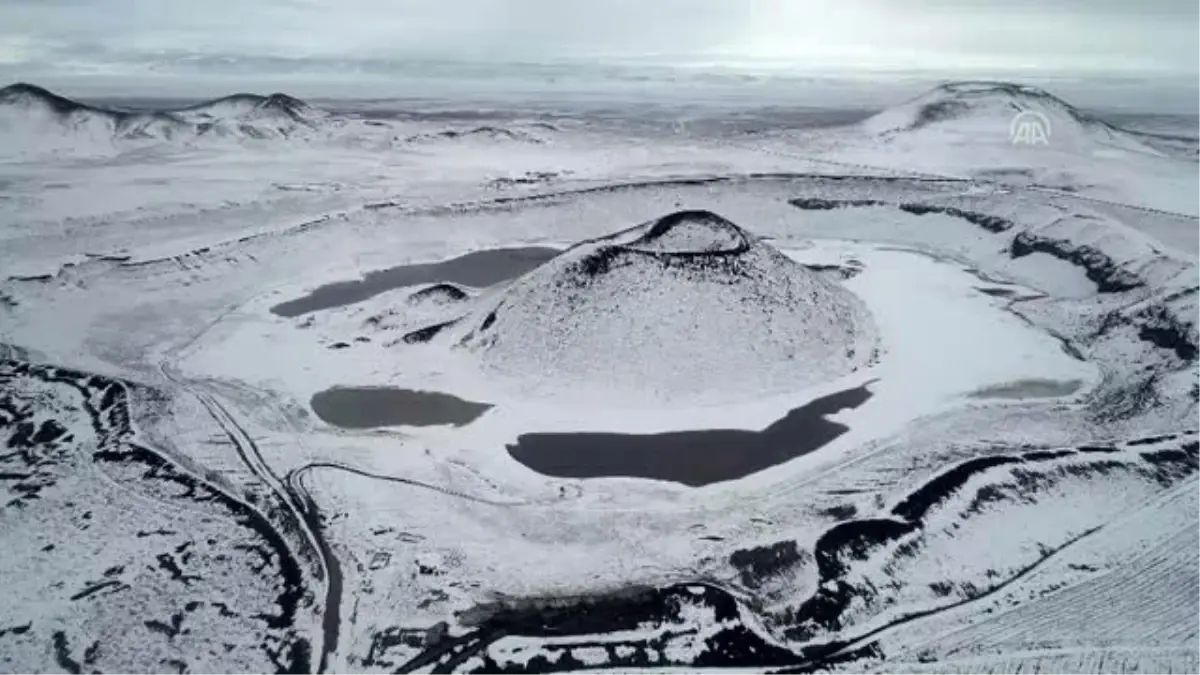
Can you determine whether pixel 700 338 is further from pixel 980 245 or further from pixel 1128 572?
pixel 980 245

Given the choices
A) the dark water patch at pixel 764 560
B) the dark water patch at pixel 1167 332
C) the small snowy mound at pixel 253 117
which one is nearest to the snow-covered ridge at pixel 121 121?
the small snowy mound at pixel 253 117

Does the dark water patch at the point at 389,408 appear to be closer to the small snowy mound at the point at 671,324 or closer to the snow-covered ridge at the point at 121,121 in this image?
the small snowy mound at the point at 671,324

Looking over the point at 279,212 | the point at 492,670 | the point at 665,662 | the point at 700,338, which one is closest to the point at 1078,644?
the point at 665,662

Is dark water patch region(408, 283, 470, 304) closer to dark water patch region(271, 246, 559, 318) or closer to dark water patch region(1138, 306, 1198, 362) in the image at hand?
dark water patch region(271, 246, 559, 318)

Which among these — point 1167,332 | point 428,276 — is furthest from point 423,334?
point 1167,332

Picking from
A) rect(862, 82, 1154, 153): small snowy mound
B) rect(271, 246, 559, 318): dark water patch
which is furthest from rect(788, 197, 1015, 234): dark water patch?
rect(862, 82, 1154, 153): small snowy mound

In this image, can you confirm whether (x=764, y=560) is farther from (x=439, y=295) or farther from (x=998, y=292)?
(x=998, y=292)
